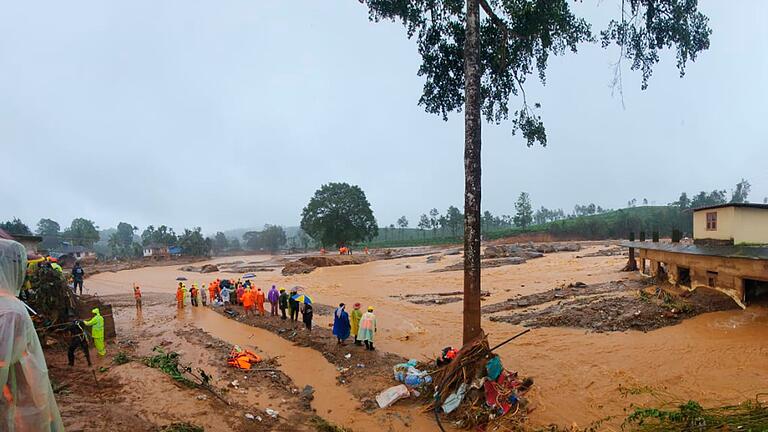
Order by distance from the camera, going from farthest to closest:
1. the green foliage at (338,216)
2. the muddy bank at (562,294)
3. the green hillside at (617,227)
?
1. the green hillside at (617,227)
2. the green foliage at (338,216)
3. the muddy bank at (562,294)

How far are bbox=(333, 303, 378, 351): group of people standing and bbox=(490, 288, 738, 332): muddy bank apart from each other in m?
5.58

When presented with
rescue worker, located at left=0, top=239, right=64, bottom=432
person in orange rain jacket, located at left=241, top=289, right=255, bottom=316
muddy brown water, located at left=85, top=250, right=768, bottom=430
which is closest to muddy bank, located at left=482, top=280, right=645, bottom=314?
muddy brown water, located at left=85, top=250, right=768, bottom=430

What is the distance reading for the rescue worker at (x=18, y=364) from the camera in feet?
10.4

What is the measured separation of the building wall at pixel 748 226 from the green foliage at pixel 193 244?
2811 inches

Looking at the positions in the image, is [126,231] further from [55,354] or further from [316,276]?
[55,354]

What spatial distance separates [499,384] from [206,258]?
234 ft

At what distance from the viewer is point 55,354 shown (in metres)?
10.4

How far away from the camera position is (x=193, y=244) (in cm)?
6894

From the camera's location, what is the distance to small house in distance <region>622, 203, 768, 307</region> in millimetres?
11508

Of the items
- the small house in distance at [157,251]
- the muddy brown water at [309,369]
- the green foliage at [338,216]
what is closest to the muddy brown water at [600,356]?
the muddy brown water at [309,369]

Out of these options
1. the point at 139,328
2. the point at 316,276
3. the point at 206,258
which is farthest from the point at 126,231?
the point at 139,328

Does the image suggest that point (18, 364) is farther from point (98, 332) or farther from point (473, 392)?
point (98, 332)

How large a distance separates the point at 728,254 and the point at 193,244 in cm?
7199

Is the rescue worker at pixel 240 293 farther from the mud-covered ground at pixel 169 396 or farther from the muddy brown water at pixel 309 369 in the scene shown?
the mud-covered ground at pixel 169 396
